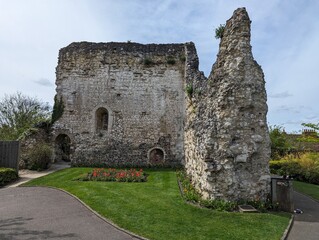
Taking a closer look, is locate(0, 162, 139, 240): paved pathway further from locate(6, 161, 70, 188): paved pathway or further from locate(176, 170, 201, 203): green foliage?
locate(176, 170, 201, 203): green foliage

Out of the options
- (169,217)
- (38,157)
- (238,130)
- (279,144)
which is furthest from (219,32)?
(279,144)

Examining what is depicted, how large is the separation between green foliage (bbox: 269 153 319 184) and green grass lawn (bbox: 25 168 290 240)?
9523 mm

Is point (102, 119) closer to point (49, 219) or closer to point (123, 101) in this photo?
point (123, 101)

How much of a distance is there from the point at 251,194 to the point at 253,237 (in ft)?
8.20

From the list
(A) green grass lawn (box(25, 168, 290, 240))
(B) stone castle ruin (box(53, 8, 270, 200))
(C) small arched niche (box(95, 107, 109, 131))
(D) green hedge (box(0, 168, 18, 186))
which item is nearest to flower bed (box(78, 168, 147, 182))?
(A) green grass lawn (box(25, 168, 290, 240))

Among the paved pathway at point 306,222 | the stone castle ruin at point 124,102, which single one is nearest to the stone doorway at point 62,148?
the stone castle ruin at point 124,102

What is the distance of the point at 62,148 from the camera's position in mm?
20719

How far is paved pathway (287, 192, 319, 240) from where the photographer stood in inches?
252

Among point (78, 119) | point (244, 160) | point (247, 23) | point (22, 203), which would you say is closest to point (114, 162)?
point (78, 119)

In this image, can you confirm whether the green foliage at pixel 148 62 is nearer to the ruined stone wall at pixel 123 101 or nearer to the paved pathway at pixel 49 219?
the ruined stone wall at pixel 123 101

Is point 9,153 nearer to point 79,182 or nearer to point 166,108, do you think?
point 79,182

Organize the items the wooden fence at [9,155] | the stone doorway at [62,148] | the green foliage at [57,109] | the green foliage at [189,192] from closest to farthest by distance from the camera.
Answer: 1. the green foliage at [189,192]
2. the wooden fence at [9,155]
3. the green foliage at [57,109]
4. the stone doorway at [62,148]

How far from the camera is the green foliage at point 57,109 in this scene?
739 inches

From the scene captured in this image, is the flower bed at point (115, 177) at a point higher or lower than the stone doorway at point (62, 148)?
lower
